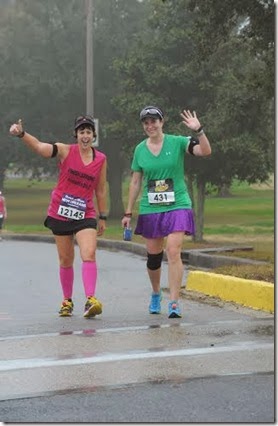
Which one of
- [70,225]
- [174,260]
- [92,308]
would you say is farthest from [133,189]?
[92,308]

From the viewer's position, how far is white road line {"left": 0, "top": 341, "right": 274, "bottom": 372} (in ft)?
18.3

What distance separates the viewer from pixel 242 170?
2248 centimetres

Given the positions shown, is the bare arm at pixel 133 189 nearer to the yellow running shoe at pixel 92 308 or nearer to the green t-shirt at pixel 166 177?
the green t-shirt at pixel 166 177

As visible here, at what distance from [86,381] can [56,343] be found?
4.21 ft

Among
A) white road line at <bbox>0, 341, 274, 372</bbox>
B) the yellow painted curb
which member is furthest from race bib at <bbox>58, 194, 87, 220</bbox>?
white road line at <bbox>0, 341, 274, 372</bbox>

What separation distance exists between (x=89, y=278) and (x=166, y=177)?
1177mm

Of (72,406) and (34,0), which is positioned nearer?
(72,406)

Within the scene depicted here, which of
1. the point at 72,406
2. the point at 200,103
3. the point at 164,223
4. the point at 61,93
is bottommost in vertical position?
the point at 72,406

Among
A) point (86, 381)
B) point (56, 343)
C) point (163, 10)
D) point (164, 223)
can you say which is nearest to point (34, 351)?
point (56, 343)

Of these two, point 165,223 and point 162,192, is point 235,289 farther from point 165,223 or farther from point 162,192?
point 162,192

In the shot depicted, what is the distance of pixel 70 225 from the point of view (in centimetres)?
783

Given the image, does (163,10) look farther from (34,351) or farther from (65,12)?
(34,351)

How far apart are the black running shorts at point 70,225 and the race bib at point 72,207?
2.2 inches

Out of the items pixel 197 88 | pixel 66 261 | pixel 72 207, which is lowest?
pixel 66 261
